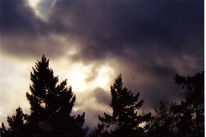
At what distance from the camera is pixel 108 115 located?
2916 cm

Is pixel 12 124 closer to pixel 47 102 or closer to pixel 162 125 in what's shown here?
pixel 47 102

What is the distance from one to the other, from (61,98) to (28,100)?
11.9 ft

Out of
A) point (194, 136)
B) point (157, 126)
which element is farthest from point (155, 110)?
point (194, 136)

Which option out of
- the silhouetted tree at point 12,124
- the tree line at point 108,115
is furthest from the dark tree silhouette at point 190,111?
the silhouetted tree at point 12,124

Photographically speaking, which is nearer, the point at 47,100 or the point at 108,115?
the point at 47,100

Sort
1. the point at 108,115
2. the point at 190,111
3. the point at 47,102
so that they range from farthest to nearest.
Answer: the point at 108,115
the point at 47,102
the point at 190,111

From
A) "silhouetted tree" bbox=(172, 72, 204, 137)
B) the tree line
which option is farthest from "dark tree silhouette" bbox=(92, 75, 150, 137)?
"silhouetted tree" bbox=(172, 72, 204, 137)

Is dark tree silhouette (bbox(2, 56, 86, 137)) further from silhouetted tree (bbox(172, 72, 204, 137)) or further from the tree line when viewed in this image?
silhouetted tree (bbox(172, 72, 204, 137))

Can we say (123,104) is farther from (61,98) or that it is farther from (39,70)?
(39,70)

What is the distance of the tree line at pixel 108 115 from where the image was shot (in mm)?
15297

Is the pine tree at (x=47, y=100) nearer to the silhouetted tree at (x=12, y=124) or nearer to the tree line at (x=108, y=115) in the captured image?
the tree line at (x=108, y=115)

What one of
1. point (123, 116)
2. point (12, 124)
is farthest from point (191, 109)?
point (12, 124)

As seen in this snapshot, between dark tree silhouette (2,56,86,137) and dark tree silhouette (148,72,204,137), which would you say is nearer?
dark tree silhouette (148,72,204,137)

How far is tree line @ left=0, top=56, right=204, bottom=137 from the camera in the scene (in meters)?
15.3
